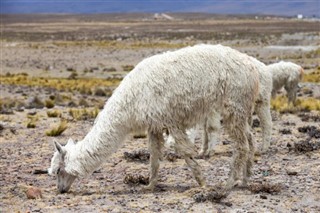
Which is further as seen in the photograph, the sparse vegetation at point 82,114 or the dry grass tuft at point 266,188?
the sparse vegetation at point 82,114

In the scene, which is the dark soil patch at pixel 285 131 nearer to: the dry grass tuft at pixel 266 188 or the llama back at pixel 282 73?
the llama back at pixel 282 73

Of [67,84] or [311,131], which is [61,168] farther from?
[67,84]

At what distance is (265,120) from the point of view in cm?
1056

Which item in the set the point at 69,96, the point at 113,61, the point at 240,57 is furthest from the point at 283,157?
the point at 113,61

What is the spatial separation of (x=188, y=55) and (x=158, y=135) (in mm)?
1126

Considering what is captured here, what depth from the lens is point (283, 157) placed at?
32.7 ft

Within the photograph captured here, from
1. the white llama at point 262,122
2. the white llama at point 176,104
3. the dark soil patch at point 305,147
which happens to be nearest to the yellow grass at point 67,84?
the white llama at point 262,122

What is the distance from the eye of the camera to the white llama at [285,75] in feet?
49.4

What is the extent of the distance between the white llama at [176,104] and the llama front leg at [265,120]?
9.15 feet

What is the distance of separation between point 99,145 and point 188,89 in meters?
1.35

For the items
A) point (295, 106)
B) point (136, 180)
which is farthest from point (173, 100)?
point (295, 106)

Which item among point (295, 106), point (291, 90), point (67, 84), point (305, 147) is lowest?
point (67, 84)

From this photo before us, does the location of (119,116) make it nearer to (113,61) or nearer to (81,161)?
(81,161)

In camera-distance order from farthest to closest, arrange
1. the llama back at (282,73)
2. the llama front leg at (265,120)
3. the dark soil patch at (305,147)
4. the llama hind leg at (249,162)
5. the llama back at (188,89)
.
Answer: the llama back at (282,73) → the llama front leg at (265,120) → the dark soil patch at (305,147) → the llama hind leg at (249,162) → the llama back at (188,89)
